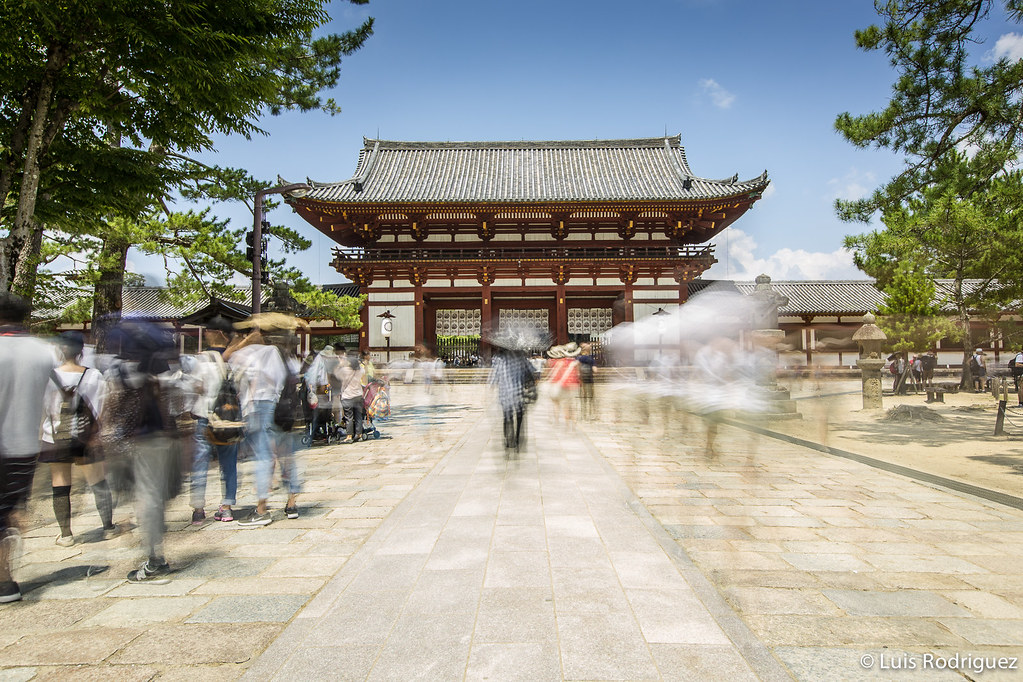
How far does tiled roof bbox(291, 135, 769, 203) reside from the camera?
80.7 feet

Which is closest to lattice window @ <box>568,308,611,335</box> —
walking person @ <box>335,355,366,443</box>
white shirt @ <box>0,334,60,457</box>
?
walking person @ <box>335,355,366,443</box>

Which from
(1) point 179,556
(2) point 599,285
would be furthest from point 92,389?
(2) point 599,285

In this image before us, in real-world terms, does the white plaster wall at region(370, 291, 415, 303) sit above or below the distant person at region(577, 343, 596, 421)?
above

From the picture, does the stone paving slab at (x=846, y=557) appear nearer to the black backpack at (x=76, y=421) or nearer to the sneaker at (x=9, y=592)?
the sneaker at (x=9, y=592)

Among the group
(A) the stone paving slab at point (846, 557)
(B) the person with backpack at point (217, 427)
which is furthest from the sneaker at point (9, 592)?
(A) the stone paving slab at point (846, 557)

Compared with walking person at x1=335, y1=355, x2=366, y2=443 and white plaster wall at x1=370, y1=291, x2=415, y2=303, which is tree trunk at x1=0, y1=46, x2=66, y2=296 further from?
white plaster wall at x1=370, y1=291, x2=415, y2=303

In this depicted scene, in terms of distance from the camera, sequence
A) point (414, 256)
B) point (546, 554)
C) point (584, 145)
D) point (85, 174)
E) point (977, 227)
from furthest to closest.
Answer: point (584, 145) < point (414, 256) < point (977, 227) < point (85, 174) < point (546, 554)

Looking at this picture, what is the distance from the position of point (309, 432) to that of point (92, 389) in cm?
499

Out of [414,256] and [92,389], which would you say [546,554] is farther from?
[414,256]

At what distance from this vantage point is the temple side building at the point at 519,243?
23.5m

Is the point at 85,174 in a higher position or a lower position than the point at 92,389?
higher

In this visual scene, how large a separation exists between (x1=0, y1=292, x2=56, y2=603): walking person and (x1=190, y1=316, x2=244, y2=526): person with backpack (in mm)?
1368

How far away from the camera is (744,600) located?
2980 mm

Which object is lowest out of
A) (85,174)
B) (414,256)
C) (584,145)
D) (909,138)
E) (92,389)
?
(92,389)
